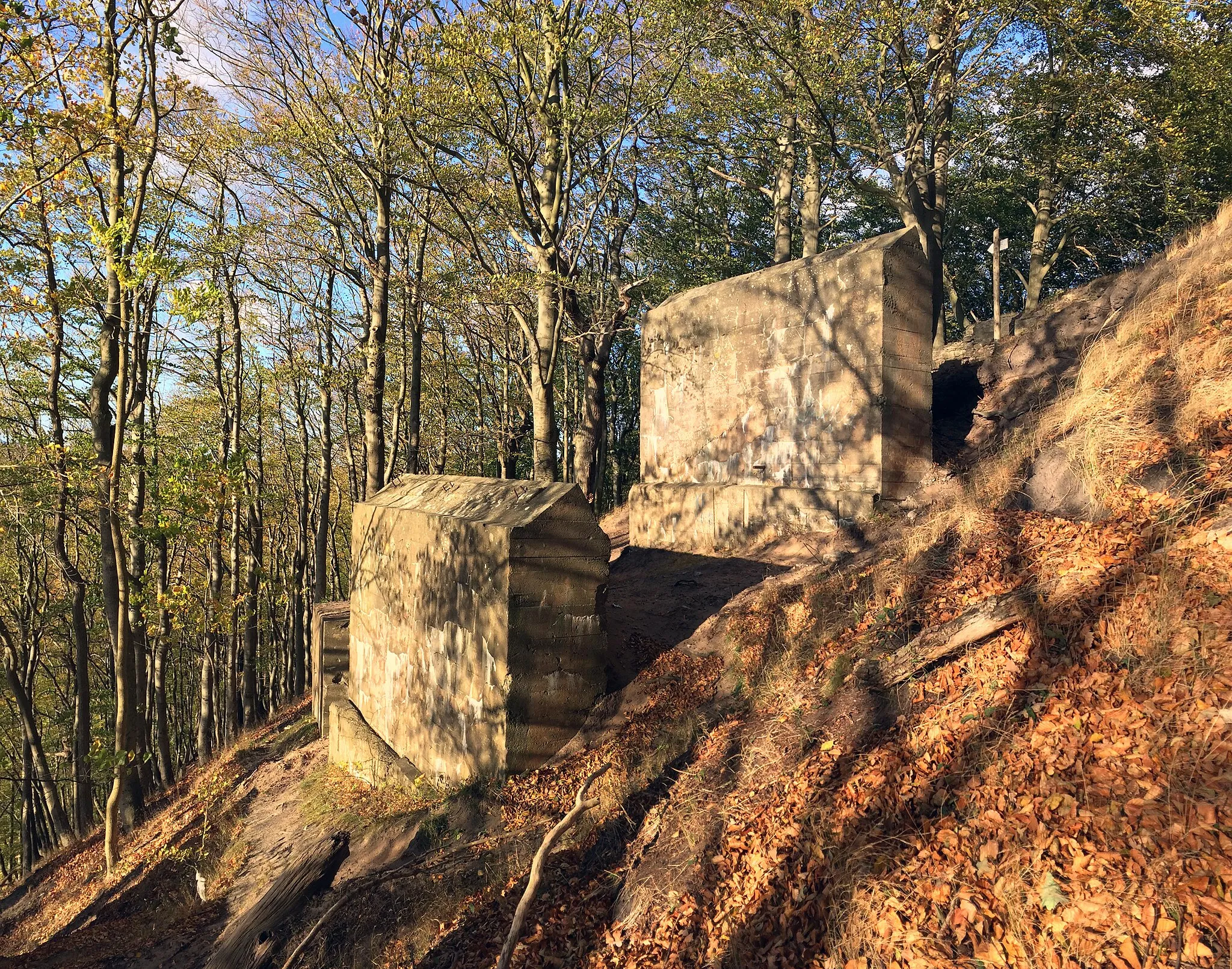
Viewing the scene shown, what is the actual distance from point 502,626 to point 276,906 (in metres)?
2.74

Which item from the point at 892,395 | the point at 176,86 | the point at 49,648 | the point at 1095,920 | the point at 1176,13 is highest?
the point at 1176,13

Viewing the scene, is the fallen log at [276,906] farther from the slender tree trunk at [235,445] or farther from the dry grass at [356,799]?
the slender tree trunk at [235,445]

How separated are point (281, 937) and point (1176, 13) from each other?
17.6 meters

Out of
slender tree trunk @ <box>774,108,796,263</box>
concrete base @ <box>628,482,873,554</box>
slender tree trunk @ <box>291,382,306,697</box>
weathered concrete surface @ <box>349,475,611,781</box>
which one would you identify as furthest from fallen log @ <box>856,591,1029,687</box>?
slender tree trunk @ <box>291,382,306,697</box>

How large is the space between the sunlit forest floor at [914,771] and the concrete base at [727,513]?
2.21ft

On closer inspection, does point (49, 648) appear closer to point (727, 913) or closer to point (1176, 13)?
point (727, 913)

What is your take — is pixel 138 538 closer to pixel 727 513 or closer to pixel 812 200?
pixel 727 513

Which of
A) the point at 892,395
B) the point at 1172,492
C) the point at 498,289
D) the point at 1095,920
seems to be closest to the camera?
the point at 1095,920

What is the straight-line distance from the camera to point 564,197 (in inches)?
460

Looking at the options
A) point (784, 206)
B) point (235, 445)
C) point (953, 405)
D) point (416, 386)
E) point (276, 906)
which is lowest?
point (276, 906)

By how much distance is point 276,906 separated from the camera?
5539mm

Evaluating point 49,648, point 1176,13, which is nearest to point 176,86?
point 1176,13

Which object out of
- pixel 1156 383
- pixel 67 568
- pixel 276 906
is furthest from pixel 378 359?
pixel 1156 383

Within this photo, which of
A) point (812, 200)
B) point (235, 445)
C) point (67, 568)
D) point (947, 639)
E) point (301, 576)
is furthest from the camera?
point (301, 576)
